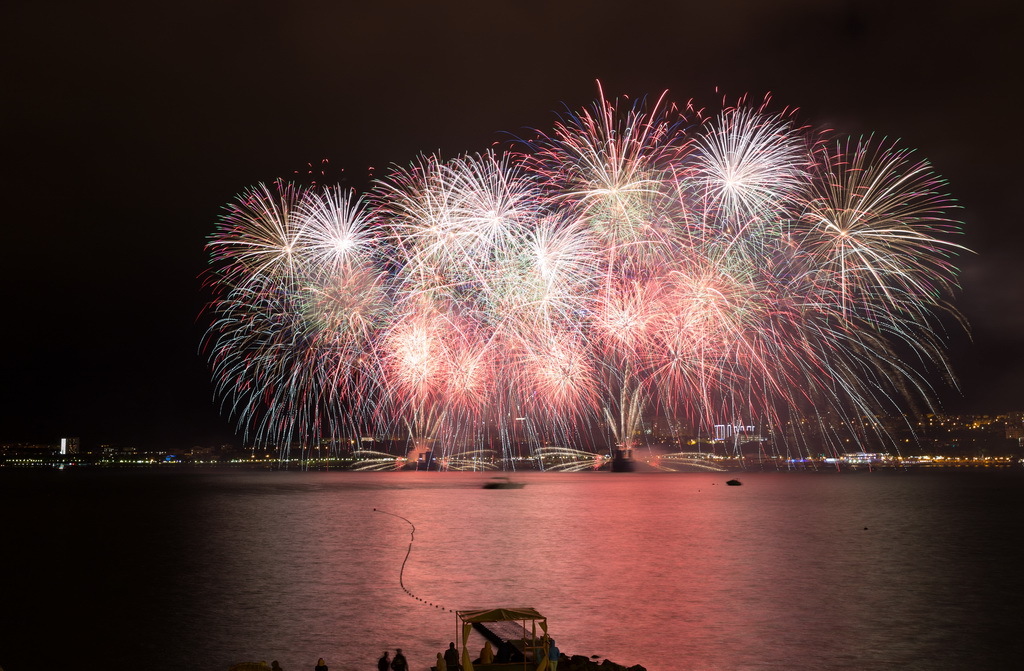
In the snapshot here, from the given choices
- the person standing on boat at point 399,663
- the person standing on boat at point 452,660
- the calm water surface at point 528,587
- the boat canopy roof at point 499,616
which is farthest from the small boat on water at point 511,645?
the calm water surface at point 528,587

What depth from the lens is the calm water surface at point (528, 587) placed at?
2683 cm

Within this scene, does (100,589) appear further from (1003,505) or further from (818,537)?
(1003,505)

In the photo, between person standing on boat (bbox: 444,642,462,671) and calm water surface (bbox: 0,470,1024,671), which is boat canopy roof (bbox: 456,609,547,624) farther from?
calm water surface (bbox: 0,470,1024,671)

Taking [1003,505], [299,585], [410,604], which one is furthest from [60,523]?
[1003,505]

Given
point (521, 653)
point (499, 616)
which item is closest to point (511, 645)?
point (521, 653)

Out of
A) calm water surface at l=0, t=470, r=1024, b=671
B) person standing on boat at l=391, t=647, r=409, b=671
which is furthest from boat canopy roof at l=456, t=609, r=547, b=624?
calm water surface at l=0, t=470, r=1024, b=671

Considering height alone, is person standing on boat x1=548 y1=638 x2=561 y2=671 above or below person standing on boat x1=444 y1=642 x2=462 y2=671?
above

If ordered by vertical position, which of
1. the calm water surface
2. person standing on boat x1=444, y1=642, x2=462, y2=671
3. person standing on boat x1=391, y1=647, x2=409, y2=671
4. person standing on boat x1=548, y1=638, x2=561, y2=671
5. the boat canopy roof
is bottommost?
the calm water surface

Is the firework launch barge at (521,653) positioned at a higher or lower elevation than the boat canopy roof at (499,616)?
lower

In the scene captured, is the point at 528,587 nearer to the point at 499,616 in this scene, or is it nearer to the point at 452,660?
the point at 452,660

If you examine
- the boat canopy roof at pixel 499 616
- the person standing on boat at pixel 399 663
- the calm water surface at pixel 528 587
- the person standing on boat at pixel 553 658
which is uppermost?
the boat canopy roof at pixel 499 616

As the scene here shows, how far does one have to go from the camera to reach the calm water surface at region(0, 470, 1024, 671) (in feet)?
88.0

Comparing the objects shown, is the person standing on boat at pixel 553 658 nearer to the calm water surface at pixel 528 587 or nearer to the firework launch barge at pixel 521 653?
the firework launch barge at pixel 521 653

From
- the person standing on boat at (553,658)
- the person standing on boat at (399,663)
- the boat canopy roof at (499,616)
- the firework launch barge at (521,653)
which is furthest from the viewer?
the person standing on boat at (399,663)
